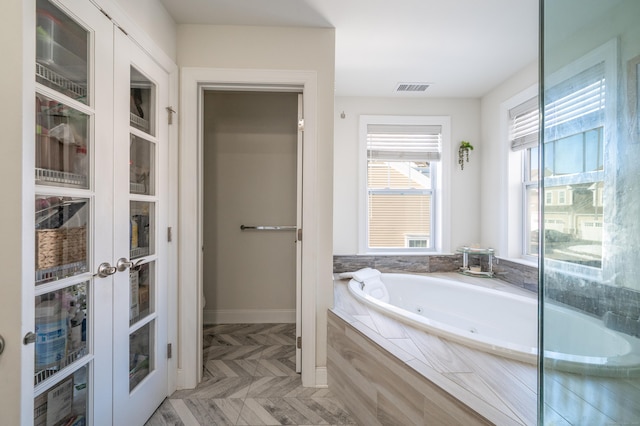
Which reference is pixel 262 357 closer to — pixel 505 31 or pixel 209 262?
pixel 209 262

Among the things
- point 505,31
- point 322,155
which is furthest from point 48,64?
point 505,31

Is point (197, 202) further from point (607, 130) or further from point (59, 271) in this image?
point (607, 130)

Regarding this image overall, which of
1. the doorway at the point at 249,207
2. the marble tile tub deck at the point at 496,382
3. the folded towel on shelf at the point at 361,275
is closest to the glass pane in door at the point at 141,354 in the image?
the marble tile tub deck at the point at 496,382

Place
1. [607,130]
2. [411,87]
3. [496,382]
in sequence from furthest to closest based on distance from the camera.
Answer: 1. [411,87]
2. [496,382]
3. [607,130]

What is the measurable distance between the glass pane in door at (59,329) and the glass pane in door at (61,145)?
405 millimetres

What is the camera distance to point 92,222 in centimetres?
118

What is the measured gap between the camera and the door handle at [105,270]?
1215mm

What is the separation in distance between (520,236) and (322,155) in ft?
6.85

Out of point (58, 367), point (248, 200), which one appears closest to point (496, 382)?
point (58, 367)

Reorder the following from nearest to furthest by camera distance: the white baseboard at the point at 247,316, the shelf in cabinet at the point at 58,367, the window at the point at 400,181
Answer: the shelf in cabinet at the point at 58,367 → the white baseboard at the point at 247,316 → the window at the point at 400,181

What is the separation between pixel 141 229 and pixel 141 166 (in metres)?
0.34

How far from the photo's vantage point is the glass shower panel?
1.86 feet

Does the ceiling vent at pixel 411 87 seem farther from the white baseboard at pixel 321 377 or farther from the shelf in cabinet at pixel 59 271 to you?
the shelf in cabinet at pixel 59 271

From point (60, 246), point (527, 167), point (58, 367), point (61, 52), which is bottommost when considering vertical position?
point (58, 367)
